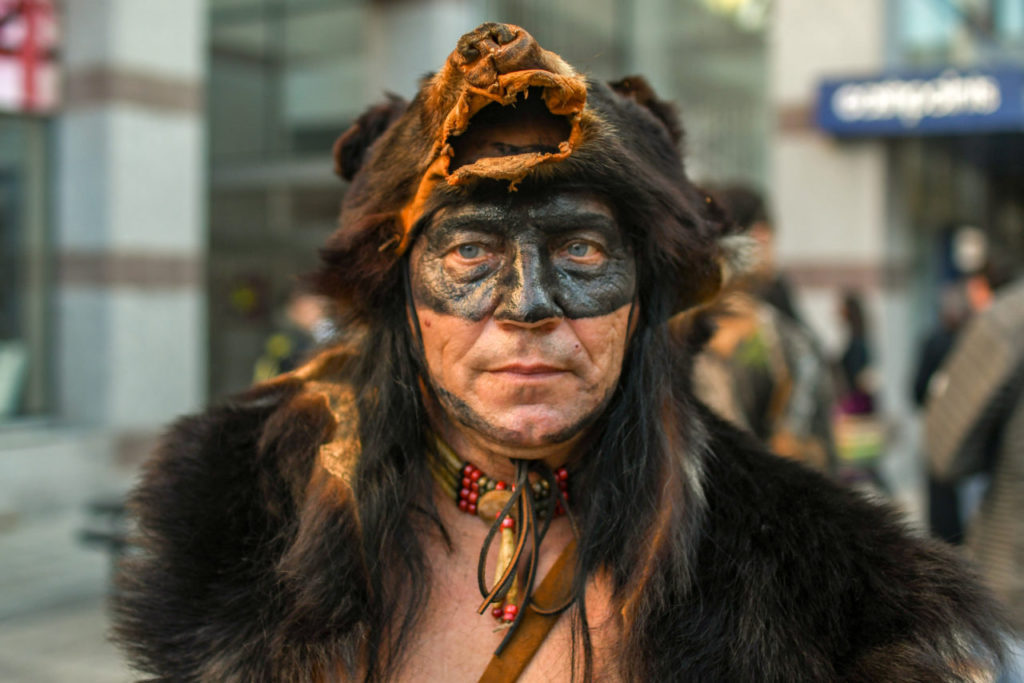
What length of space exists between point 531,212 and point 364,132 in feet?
1.50

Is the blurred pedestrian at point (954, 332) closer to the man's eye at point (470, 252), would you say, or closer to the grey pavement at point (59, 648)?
the man's eye at point (470, 252)

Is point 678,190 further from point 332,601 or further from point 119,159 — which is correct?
point 119,159

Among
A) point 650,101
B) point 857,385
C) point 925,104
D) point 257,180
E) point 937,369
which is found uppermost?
point 925,104

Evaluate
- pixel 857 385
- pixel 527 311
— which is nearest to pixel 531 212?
pixel 527 311

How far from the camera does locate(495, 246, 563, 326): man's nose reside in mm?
1392

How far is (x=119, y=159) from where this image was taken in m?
6.89

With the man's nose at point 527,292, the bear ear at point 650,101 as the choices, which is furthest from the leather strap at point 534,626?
the bear ear at point 650,101

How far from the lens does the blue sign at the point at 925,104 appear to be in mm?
A: 8023

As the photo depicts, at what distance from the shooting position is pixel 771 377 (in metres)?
3.40

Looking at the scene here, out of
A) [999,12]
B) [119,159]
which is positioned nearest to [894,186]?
[999,12]

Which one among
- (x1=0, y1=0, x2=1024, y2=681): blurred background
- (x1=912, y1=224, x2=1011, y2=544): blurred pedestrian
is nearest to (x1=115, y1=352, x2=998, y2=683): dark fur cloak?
(x1=912, y1=224, x2=1011, y2=544): blurred pedestrian

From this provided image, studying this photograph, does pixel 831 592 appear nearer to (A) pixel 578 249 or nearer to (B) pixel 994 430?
(A) pixel 578 249

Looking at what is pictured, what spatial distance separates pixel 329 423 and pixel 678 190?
2.08 ft

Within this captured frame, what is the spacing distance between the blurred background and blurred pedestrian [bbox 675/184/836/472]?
176 cm
